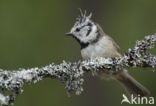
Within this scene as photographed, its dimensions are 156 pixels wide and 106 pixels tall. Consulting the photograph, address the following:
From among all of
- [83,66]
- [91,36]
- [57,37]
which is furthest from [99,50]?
[57,37]

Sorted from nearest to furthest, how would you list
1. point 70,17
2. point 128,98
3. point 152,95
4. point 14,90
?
point 14,90 < point 128,98 < point 152,95 < point 70,17

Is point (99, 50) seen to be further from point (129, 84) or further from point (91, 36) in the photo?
point (129, 84)

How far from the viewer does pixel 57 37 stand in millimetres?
7492

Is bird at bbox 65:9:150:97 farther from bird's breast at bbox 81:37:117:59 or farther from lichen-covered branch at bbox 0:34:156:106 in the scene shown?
lichen-covered branch at bbox 0:34:156:106

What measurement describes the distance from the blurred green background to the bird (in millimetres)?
1062

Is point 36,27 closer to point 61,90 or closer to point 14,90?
point 61,90

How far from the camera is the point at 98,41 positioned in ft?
19.3

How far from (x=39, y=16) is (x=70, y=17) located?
458 mm

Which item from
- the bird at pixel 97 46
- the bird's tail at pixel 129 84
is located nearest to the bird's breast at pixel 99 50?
the bird at pixel 97 46

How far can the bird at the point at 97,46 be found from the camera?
5809 mm

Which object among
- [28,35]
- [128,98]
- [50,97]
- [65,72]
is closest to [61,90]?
[50,97]

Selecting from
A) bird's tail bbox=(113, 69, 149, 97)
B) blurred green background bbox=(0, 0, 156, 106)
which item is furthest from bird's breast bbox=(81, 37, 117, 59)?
blurred green background bbox=(0, 0, 156, 106)

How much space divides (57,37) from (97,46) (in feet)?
5.74

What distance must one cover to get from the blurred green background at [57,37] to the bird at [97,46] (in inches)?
41.8
